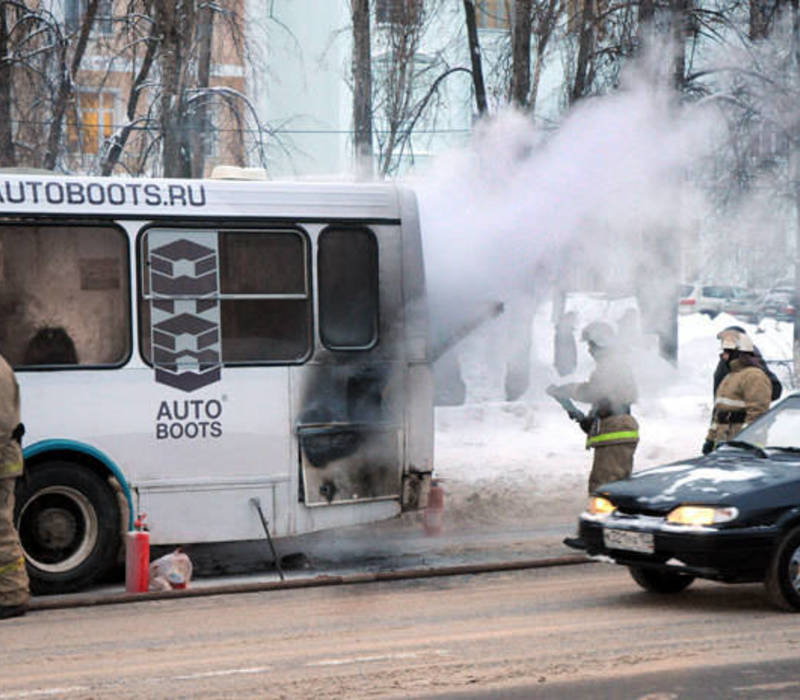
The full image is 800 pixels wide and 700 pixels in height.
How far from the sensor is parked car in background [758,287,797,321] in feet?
122

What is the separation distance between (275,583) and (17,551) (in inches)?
74.3

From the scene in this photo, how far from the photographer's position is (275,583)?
11.2 metres

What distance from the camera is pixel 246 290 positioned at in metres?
11.8

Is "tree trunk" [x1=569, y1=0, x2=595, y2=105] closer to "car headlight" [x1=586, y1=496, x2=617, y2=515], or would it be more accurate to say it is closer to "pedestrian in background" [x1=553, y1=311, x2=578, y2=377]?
"pedestrian in background" [x1=553, y1=311, x2=578, y2=377]

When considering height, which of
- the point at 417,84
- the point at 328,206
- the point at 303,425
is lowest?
the point at 303,425

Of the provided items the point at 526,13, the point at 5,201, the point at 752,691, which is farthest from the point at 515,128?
the point at 752,691

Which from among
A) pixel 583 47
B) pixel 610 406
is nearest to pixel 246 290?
pixel 610 406

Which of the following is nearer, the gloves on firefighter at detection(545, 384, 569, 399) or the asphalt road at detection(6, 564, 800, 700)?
the asphalt road at detection(6, 564, 800, 700)

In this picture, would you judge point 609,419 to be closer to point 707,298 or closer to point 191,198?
point 191,198

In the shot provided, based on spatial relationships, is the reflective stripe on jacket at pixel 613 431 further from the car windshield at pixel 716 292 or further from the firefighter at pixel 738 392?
the car windshield at pixel 716 292

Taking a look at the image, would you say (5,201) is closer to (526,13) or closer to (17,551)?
(17,551)

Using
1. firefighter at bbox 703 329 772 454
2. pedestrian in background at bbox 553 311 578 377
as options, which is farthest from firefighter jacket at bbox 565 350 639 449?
pedestrian in background at bbox 553 311 578 377

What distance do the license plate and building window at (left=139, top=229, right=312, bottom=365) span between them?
303cm

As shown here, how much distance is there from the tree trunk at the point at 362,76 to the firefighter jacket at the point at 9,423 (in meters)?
12.5
